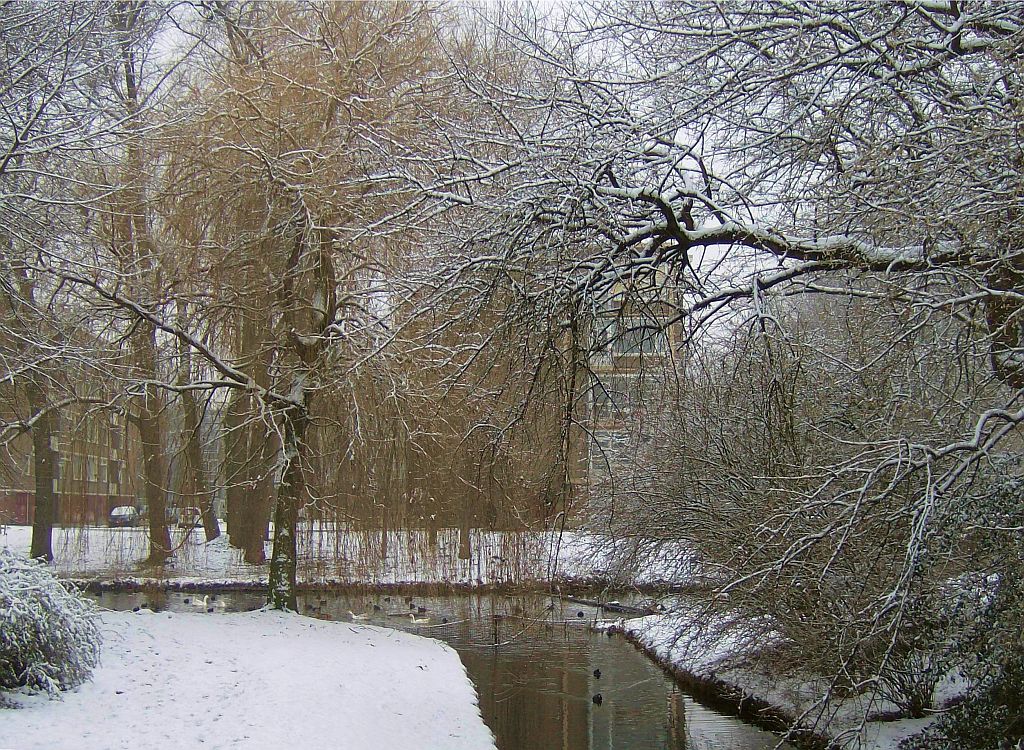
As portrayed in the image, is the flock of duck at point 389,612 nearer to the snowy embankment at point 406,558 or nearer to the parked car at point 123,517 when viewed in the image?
the snowy embankment at point 406,558

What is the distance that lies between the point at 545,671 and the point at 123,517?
13.3m

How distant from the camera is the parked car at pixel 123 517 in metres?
21.4

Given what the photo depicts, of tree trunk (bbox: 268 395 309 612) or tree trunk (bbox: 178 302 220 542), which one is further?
tree trunk (bbox: 268 395 309 612)

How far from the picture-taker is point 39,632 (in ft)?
24.3

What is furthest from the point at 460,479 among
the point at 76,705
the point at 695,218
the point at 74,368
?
the point at 695,218

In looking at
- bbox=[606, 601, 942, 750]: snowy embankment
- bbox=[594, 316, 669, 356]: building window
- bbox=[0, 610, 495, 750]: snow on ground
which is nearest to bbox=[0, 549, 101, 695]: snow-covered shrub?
bbox=[0, 610, 495, 750]: snow on ground

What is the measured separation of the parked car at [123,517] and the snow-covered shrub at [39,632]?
1382 centimetres

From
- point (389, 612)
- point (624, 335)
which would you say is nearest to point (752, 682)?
point (389, 612)

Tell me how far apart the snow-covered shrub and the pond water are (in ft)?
15.2

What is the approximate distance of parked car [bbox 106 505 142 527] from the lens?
70.1ft

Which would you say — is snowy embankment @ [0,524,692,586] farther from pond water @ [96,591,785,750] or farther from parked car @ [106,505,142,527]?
parked car @ [106,505,142,527]

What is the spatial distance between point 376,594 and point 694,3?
15.0 m

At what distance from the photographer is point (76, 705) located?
7.37 m

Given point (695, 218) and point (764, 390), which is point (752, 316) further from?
point (695, 218)
